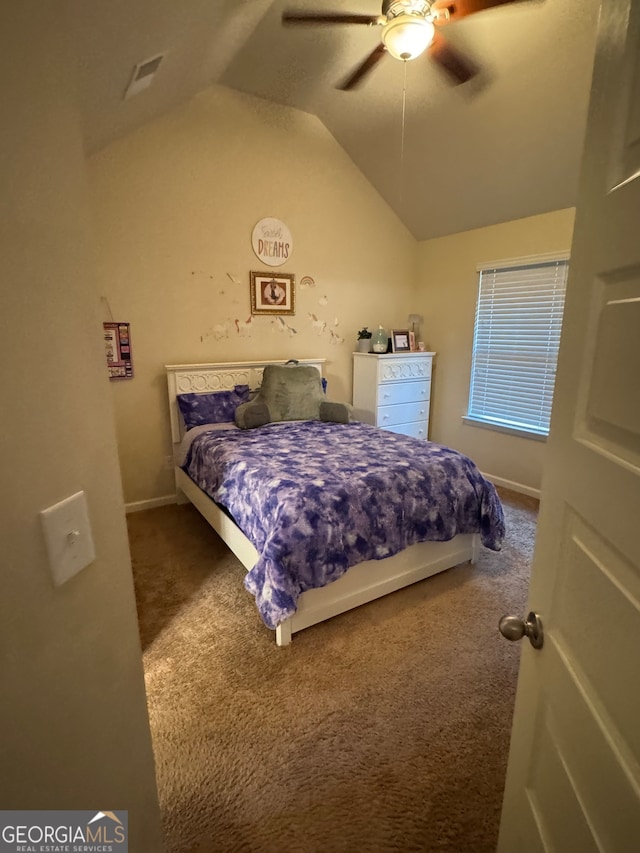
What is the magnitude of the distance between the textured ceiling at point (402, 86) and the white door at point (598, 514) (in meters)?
1.49

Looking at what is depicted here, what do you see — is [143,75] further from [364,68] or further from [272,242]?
[272,242]

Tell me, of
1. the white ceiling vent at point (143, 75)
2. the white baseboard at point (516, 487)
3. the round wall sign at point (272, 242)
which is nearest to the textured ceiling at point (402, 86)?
the white ceiling vent at point (143, 75)

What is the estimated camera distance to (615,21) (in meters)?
0.54

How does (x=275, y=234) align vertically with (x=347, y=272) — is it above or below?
above

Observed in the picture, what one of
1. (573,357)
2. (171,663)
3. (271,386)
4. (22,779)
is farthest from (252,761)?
(271,386)

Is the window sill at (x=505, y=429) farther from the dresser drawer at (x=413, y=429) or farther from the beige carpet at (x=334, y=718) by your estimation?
the beige carpet at (x=334, y=718)

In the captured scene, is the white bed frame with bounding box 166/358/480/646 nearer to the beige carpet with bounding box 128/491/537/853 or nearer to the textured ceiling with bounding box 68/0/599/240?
the beige carpet with bounding box 128/491/537/853

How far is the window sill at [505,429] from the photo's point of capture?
3439mm

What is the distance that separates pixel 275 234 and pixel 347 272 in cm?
84

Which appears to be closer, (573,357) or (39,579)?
(39,579)

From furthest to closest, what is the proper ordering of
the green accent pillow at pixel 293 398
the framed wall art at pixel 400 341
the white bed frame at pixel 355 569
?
the framed wall art at pixel 400 341, the green accent pillow at pixel 293 398, the white bed frame at pixel 355 569

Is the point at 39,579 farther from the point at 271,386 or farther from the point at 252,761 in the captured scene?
the point at 271,386

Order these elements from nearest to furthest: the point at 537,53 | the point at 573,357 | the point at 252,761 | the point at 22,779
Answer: the point at 22,779 → the point at 573,357 → the point at 252,761 → the point at 537,53

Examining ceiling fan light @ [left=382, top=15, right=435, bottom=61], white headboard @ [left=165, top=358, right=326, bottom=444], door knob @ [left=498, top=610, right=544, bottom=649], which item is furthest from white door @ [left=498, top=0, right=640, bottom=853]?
white headboard @ [left=165, top=358, right=326, bottom=444]
